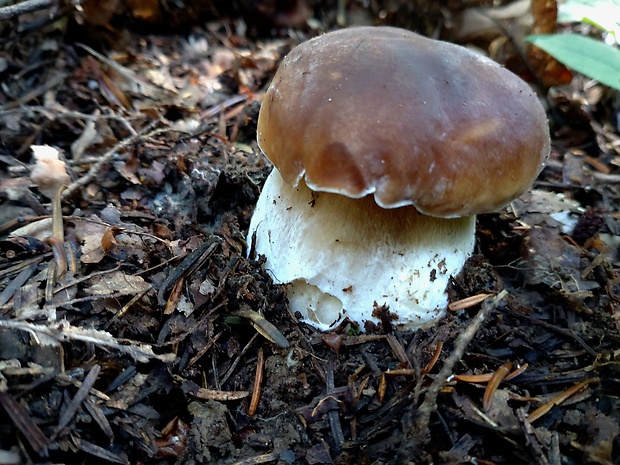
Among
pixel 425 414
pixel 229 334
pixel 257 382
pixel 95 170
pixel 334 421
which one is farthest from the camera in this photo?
pixel 95 170

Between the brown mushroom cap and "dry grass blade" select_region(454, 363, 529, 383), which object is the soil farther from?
Answer: the brown mushroom cap

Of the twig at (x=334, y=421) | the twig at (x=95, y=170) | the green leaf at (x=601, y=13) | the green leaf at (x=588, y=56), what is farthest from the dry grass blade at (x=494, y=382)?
the twig at (x=95, y=170)

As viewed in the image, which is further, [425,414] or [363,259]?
[363,259]

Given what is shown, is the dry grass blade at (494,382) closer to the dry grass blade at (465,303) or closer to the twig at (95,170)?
the dry grass blade at (465,303)

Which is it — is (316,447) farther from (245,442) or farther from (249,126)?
(249,126)

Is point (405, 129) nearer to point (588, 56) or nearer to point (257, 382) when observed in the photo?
point (588, 56)

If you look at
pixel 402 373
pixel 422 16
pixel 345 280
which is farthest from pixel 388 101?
pixel 422 16

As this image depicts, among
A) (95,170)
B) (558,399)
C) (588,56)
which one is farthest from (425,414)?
(95,170)
